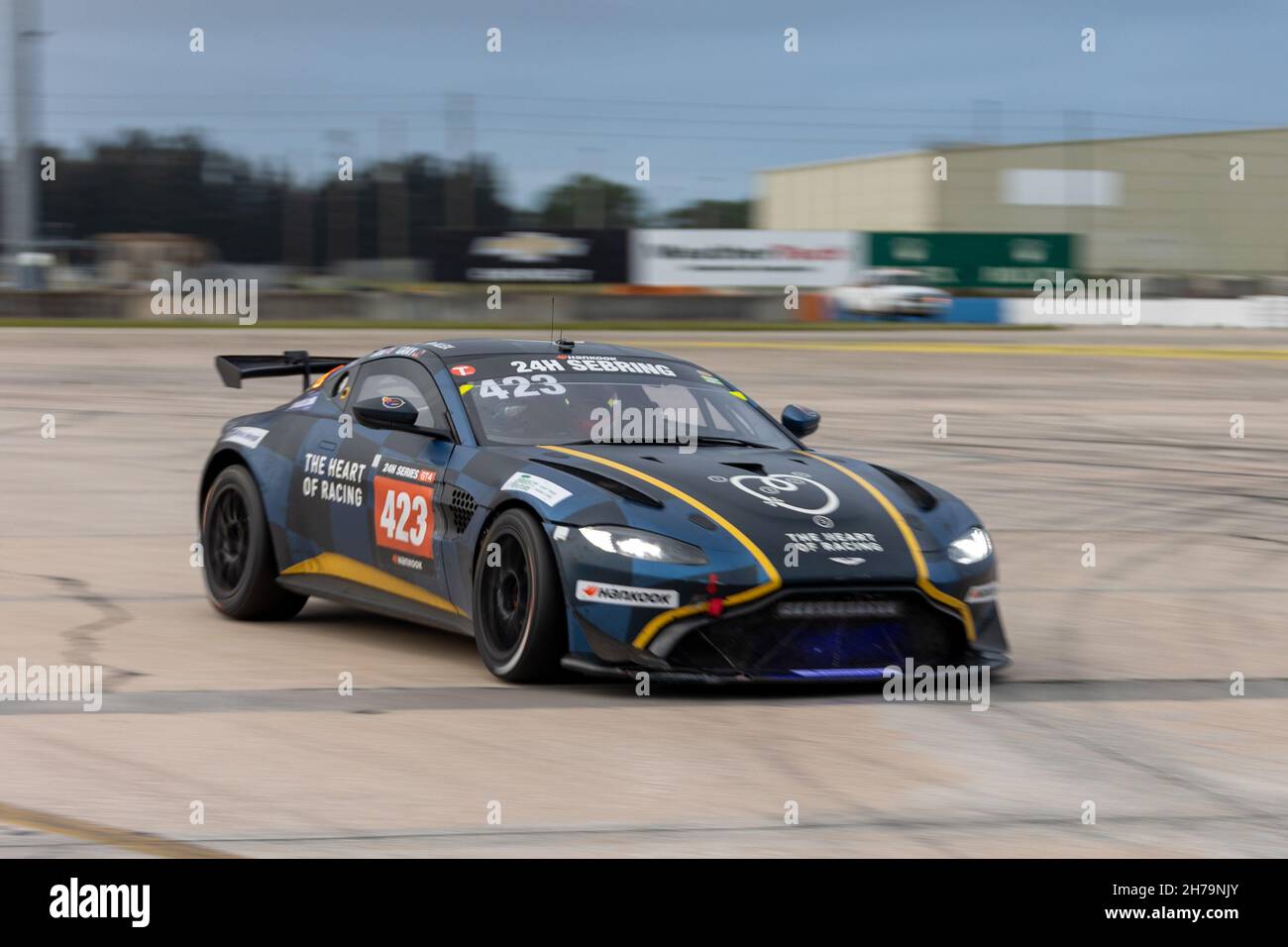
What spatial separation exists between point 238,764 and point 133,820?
0.71 meters

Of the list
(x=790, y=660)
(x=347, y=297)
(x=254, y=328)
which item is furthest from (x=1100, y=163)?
(x=790, y=660)

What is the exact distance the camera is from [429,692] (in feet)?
23.7

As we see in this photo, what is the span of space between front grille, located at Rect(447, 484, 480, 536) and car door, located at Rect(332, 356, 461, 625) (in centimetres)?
5

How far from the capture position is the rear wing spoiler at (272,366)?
9766 mm

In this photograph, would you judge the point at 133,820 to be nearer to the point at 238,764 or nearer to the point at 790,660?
Answer: the point at 238,764

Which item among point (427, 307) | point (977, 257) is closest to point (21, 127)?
point (427, 307)

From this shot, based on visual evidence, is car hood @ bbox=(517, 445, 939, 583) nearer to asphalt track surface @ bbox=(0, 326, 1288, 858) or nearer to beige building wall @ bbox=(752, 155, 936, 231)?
asphalt track surface @ bbox=(0, 326, 1288, 858)

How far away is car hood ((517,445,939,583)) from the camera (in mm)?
7066

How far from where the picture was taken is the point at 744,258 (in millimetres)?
50969

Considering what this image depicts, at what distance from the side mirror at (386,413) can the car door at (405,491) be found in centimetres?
8

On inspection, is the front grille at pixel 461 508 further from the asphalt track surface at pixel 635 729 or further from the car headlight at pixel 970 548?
the car headlight at pixel 970 548

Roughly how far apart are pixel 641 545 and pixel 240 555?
2.82 m

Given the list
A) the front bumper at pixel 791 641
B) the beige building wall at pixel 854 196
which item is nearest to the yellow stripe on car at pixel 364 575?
the front bumper at pixel 791 641

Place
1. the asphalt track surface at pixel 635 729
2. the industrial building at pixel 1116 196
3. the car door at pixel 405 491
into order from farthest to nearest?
the industrial building at pixel 1116 196 < the car door at pixel 405 491 < the asphalt track surface at pixel 635 729
